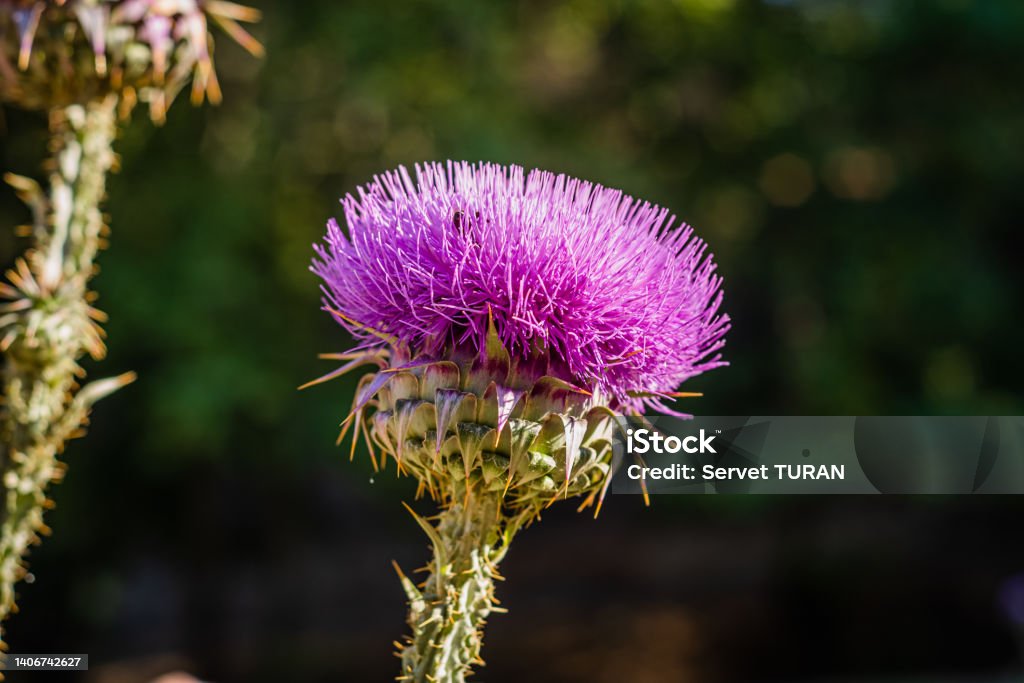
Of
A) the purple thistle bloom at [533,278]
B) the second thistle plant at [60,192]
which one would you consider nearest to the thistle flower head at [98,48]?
the second thistle plant at [60,192]

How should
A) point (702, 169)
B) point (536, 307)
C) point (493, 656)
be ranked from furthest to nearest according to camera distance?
point (702, 169), point (493, 656), point (536, 307)

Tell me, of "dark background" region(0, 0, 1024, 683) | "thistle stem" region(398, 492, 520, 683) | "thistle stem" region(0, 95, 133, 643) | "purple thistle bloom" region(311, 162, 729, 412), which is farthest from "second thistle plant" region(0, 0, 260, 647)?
"dark background" region(0, 0, 1024, 683)

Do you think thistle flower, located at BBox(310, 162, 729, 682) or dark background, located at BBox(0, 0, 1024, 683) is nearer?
thistle flower, located at BBox(310, 162, 729, 682)

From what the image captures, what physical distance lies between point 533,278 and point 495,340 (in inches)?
5.0

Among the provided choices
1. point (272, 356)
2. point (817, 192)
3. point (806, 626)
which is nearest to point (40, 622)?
point (272, 356)

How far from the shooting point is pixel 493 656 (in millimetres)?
8914

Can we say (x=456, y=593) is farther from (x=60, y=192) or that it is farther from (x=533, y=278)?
(x=60, y=192)

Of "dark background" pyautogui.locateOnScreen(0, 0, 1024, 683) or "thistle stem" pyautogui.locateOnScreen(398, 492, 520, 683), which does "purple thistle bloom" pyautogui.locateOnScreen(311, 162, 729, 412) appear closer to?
"thistle stem" pyautogui.locateOnScreen(398, 492, 520, 683)

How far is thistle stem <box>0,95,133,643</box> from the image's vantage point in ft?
6.82

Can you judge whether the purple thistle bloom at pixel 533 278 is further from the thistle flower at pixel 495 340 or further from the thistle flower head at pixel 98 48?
the thistle flower head at pixel 98 48

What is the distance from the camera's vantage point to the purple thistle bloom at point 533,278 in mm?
1565

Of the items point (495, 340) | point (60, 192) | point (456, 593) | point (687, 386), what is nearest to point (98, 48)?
point (60, 192)

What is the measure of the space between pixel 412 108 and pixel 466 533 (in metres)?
6.78

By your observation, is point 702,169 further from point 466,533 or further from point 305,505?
point 466,533
